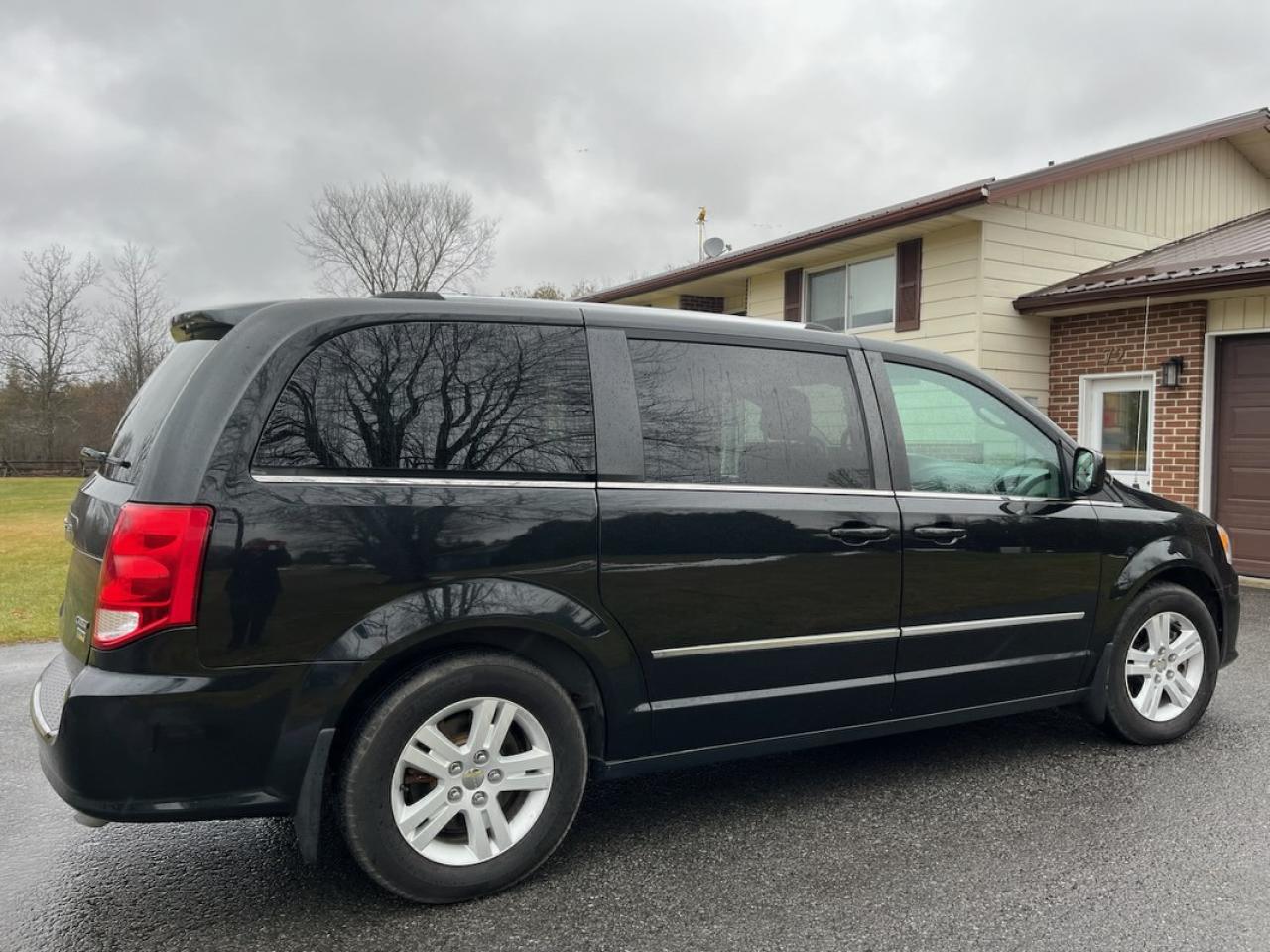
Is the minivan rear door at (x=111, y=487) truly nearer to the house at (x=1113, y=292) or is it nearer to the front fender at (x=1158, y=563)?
the front fender at (x=1158, y=563)

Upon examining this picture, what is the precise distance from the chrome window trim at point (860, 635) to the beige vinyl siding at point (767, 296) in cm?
937

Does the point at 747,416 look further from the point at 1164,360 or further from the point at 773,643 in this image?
the point at 1164,360

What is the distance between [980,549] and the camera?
350 cm

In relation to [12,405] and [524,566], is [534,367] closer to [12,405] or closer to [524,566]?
[524,566]

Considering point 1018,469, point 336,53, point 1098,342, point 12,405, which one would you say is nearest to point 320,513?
point 1018,469

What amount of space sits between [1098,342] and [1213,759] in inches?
286

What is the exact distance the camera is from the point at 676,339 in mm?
3117

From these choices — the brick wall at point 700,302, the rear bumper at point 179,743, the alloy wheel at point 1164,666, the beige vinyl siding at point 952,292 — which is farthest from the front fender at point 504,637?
the brick wall at point 700,302

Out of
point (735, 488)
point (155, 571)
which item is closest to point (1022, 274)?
point (735, 488)

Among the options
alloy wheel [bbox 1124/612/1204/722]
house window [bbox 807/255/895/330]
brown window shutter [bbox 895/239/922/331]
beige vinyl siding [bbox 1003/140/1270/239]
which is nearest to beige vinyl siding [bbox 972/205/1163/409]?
beige vinyl siding [bbox 1003/140/1270/239]

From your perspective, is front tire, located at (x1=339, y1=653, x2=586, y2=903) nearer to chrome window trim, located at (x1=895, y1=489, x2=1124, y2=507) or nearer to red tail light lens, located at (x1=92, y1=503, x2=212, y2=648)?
red tail light lens, located at (x1=92, y1=503, x2=212, y2=648)

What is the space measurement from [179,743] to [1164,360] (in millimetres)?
9843

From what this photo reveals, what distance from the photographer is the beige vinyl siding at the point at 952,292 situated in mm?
10062

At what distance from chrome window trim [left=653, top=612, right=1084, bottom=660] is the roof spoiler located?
5.38 feet
